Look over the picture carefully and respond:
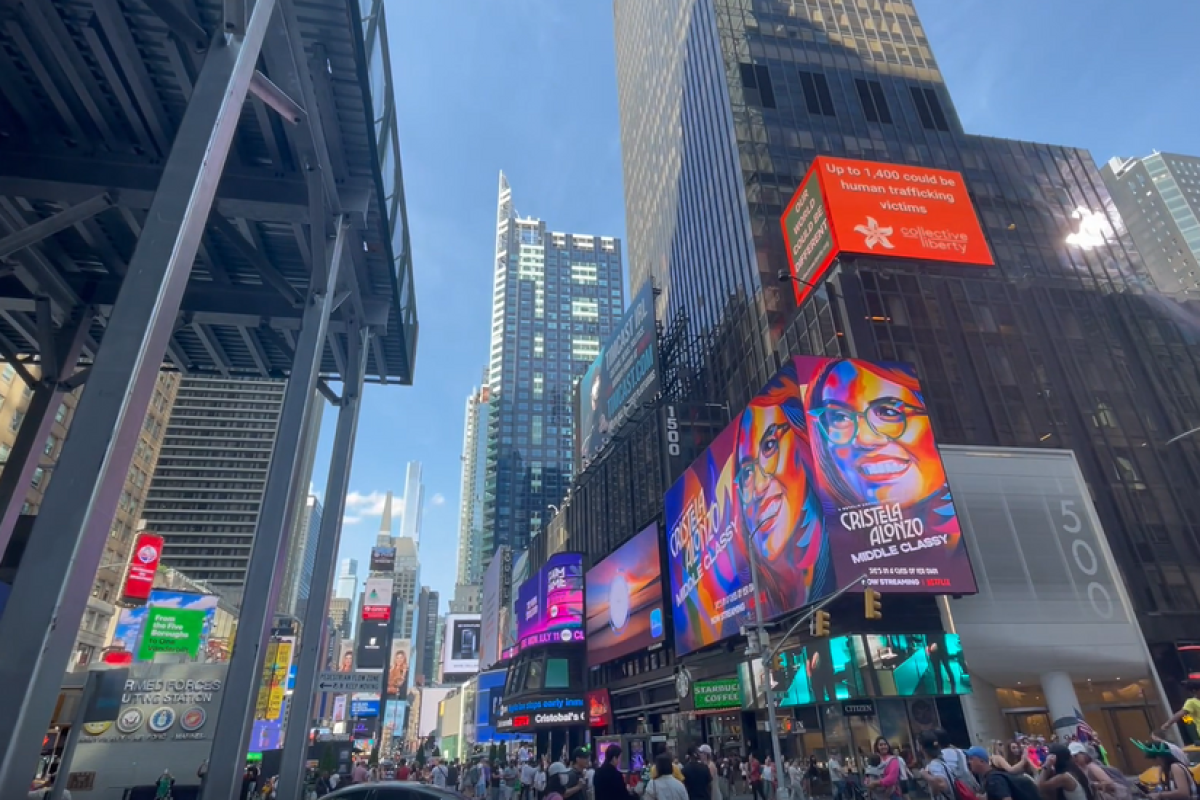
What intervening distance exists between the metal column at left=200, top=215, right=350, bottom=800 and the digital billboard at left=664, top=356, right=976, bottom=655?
17147 millimetres

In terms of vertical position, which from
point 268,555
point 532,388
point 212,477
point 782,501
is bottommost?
point 268,555

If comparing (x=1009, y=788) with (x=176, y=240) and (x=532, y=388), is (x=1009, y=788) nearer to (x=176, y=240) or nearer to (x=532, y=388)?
(x=176, y=240)

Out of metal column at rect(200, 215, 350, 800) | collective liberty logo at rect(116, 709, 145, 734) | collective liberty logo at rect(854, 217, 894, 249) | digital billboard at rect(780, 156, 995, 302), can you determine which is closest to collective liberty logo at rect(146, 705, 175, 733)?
collective liberty logo at rect(116, 709, 145, 734)

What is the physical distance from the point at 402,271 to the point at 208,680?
24197mm

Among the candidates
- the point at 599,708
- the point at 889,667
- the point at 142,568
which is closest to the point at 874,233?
the point at 889,667

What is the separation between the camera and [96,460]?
668 cm

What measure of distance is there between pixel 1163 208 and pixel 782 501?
205 metres

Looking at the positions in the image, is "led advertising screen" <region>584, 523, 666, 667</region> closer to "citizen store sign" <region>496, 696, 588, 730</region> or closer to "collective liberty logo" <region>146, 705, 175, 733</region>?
"citizen store sign" <region>496, 696, 588, 730</region>

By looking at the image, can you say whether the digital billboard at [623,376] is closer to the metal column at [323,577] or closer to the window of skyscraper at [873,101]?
the window of skyscraper at [873,101]

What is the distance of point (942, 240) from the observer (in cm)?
4062

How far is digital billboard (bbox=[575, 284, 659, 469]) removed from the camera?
188 feet

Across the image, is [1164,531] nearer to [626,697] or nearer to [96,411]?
[626,697]

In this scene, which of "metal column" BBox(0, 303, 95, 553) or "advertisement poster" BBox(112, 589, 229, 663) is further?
"advertisement poster" BBox(112, 589, 229, 663)

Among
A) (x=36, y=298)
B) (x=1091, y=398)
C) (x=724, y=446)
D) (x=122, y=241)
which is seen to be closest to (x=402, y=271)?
(x=122, y=241)
